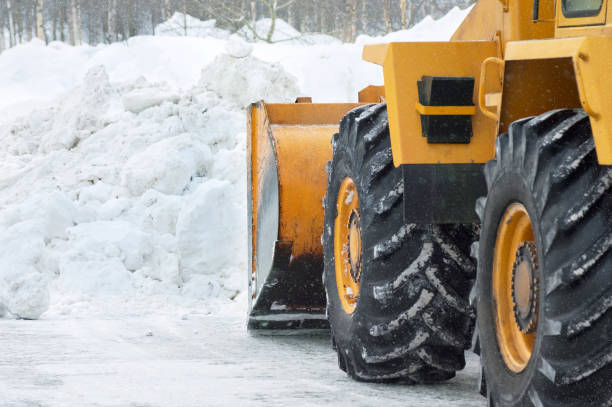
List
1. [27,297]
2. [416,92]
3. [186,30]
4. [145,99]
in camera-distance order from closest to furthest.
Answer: [416,92], [27,297], [145,99], [186,30]

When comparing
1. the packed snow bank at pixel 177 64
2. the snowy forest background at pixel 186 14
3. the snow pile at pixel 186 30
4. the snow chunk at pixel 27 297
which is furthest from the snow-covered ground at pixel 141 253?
the snowy forest background at pixel 186 14

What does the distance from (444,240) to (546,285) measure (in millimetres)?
1255

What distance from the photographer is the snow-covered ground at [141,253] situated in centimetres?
463

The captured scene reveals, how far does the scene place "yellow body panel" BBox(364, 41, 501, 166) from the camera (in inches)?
153

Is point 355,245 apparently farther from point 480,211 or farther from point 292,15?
point 292,15

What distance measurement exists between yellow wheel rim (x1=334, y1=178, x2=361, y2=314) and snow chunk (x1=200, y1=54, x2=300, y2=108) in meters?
7.52

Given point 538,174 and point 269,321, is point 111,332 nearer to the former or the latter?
point 269,321

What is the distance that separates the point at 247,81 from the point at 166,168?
3.17 m

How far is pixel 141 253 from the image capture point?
8.02 metres

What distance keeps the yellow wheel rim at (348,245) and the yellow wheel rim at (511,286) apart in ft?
3.96

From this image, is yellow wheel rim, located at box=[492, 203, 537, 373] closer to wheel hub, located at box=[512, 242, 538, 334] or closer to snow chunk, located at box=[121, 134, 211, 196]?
wheel hub, located at box=[512, 242, 538, 334]

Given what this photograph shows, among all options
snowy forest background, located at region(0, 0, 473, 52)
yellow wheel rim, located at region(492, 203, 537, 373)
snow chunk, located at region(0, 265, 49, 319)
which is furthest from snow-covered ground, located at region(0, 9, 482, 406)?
snowy forest background, located at region(0, 0, 473, 52)

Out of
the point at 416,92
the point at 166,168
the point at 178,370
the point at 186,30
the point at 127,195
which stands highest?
the point at 416,92

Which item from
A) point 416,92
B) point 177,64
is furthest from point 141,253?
point 177,64
